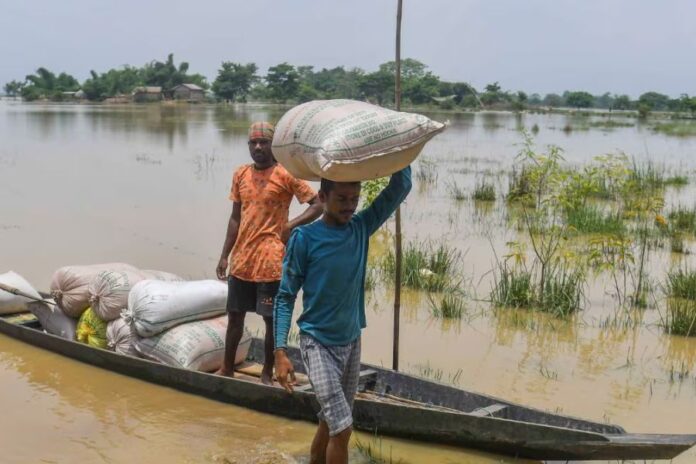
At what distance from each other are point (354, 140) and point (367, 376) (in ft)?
5.85

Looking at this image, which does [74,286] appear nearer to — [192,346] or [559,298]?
[192,346]

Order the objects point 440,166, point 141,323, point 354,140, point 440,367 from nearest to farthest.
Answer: point 354,140
point 141,323
point 440,367
point 440,166

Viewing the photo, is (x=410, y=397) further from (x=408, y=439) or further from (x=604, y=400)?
(x=604, y=400)

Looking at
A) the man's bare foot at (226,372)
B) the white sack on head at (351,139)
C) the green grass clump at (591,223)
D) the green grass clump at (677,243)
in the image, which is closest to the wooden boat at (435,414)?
the man's bare foot at (226,372)

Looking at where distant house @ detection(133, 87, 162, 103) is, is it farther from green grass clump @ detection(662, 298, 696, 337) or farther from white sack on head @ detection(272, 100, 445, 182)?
white sack on head @ detection(272, 100, 445, 182)

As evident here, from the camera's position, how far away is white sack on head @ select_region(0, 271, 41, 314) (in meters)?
5.51

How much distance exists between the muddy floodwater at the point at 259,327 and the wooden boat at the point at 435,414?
86 millimetres

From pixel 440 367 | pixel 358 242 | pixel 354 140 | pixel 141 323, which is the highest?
pixel 354 140

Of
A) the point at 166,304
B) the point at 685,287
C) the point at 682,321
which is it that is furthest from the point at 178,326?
the point at 685,287

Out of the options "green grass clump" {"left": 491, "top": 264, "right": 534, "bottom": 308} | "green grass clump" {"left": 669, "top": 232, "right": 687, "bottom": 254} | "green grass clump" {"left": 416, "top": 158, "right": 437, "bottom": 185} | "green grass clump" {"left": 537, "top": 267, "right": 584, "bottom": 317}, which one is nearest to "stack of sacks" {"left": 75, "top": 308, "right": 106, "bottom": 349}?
"green grass clump" {"left": 491, "top": 264, "right": 534, "bottom": 308}

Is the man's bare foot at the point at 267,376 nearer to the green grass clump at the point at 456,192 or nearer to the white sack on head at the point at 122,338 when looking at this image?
the white sack on head at the point at 122,338

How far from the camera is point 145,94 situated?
2512 inches

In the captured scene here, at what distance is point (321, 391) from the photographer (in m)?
2.95

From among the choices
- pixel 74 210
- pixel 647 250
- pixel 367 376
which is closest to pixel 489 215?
pixel 647 250
